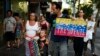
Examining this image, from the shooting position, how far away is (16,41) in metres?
18.5

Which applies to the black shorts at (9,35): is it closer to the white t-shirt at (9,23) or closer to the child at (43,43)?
the white t-shirt at (9,23)

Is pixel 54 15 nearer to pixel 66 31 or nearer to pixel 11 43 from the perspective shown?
pixel 66 31

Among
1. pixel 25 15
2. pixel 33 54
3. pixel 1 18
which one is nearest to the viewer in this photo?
pixel 33 54

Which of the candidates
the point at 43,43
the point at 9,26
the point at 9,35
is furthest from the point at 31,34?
the point at 9,35

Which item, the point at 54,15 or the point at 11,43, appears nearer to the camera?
the point at 54,15

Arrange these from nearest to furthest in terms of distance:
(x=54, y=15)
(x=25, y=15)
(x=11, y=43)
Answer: (x=54, y=15), (x=11, y=43), (x=25, y=15)

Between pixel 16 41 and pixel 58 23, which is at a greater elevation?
pixel 58 23

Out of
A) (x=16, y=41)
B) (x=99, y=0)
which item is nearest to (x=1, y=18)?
(x=16, y=41)

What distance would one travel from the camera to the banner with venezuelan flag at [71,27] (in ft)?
36.0

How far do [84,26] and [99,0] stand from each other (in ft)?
37.2

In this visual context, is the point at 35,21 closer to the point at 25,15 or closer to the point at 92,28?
the point at 92,28

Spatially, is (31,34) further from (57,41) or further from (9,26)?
(9,26)

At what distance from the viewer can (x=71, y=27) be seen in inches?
Result: 440

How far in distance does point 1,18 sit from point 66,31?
29.9 ft
